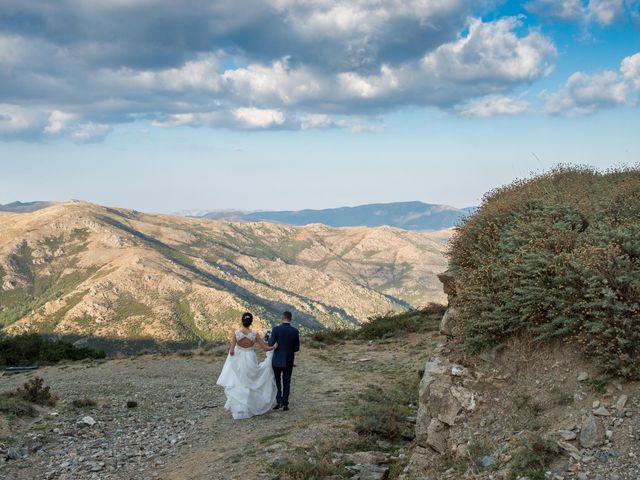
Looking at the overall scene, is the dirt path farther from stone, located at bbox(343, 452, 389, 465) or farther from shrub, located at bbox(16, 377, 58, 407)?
stone, located at bbox(343, 452, 389, 465)

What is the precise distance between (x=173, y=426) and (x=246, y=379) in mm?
2483

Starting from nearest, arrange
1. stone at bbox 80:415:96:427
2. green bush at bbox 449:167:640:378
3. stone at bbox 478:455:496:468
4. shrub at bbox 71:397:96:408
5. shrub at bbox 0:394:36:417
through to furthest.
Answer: stone at bbox 478:455:496:468 → green bush at bbox 449:167:640:378 → stone at bbox 80:415:96:427 → shrub at bbox 0:394:36:417 → shrub at bbox 71:397:96:408

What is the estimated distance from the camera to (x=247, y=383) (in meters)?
14.8

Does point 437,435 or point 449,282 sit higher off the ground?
point 449,282

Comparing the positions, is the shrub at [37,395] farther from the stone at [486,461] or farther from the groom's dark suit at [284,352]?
the stone at [486,461]

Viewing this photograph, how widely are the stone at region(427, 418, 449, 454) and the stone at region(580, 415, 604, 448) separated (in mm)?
2667

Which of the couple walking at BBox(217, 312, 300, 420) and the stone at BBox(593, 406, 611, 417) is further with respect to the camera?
the couple walking at BBox(217, 312, 300, 420)

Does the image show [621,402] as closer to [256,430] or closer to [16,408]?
[256,430]

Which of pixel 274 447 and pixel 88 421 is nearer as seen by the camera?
pixel 274 447

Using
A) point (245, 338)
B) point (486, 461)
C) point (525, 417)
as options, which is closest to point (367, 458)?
point (486, 461)

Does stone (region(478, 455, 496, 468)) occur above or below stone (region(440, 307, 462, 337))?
below

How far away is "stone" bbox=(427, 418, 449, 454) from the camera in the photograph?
979 centimetres

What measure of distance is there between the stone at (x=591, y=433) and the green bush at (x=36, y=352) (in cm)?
3190

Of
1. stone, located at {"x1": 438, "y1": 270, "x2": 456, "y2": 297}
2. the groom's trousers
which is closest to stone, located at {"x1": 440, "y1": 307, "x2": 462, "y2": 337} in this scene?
stone, located at {"x1": 438, "y1": 270, "x2": 456, "y2": 297}
